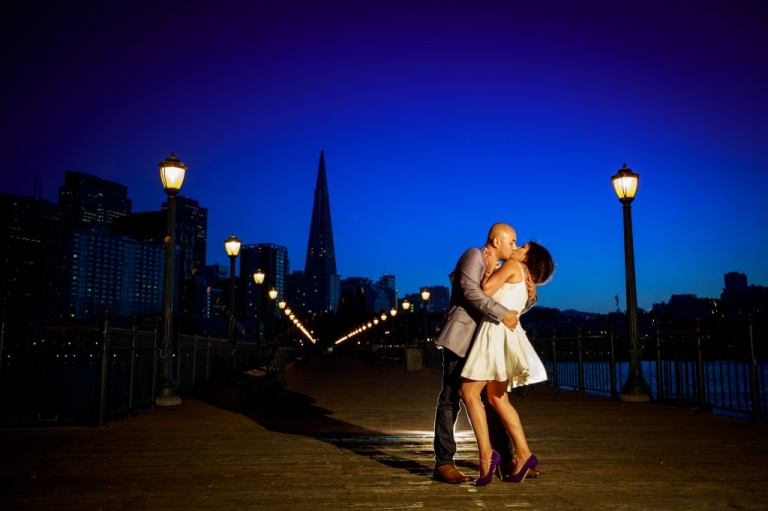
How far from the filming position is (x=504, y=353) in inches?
188

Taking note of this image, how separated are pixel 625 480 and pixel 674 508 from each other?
0.86 meters

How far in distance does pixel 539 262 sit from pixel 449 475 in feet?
5.46

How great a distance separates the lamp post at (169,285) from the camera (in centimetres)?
1158

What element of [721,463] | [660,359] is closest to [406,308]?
[660,359]

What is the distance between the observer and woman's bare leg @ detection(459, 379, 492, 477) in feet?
15.4

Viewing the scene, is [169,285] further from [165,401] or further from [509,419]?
[509,419]

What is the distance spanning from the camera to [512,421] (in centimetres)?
485

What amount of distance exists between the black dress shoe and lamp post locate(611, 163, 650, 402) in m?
8.21

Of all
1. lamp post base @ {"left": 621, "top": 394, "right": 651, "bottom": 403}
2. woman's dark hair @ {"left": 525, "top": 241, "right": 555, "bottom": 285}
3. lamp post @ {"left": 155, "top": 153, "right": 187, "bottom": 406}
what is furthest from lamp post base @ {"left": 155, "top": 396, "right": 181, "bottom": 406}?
woman's dark hair @ {"left": 525, "top": 241, "right": 555, "bottom": 285}

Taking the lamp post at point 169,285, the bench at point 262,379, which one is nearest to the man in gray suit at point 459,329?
the lamp post at point 169,285

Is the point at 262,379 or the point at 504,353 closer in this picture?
the point at 504,353

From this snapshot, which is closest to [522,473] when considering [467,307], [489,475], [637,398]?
[489,475]

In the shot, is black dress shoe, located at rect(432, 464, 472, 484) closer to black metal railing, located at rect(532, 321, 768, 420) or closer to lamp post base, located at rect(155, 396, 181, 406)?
black metal railing, located at rect(532, 321, 768, 420)

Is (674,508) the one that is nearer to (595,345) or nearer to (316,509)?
(316,509)
